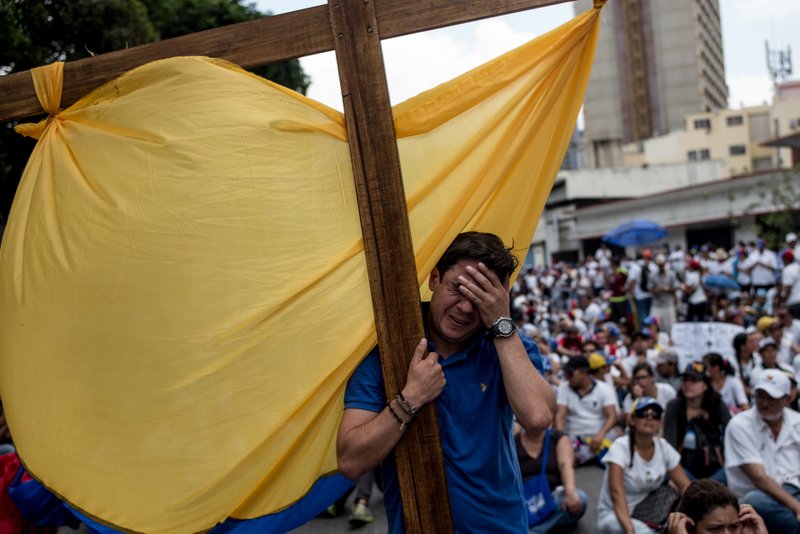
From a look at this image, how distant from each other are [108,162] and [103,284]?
0.42m

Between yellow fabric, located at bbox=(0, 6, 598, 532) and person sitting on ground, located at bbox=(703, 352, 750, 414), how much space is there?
6946 millimetres

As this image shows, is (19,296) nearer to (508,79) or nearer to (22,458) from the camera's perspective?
(22,458)

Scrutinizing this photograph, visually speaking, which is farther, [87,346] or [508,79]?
[508,79]

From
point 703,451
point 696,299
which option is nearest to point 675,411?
point 703,451

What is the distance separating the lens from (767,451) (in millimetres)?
6738

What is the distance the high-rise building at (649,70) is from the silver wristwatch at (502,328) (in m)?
92.6

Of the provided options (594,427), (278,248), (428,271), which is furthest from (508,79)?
(594,427)

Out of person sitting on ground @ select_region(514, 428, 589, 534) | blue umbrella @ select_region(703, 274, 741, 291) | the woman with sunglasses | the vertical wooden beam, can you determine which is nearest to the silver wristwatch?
the vertical wooden beam

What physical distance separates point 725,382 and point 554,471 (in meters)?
2.56

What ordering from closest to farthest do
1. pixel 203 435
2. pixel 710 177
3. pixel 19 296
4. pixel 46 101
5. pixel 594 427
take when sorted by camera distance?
pixel 203 435 < pixel 19 296 < pixel 46 101 < pixel 594 427 < pixel 710 177

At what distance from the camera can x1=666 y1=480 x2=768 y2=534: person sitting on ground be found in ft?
12.6

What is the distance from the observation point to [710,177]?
179ft

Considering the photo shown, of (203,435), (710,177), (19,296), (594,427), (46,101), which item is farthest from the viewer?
(710,177)

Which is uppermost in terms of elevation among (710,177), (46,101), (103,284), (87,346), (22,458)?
(46,101)
